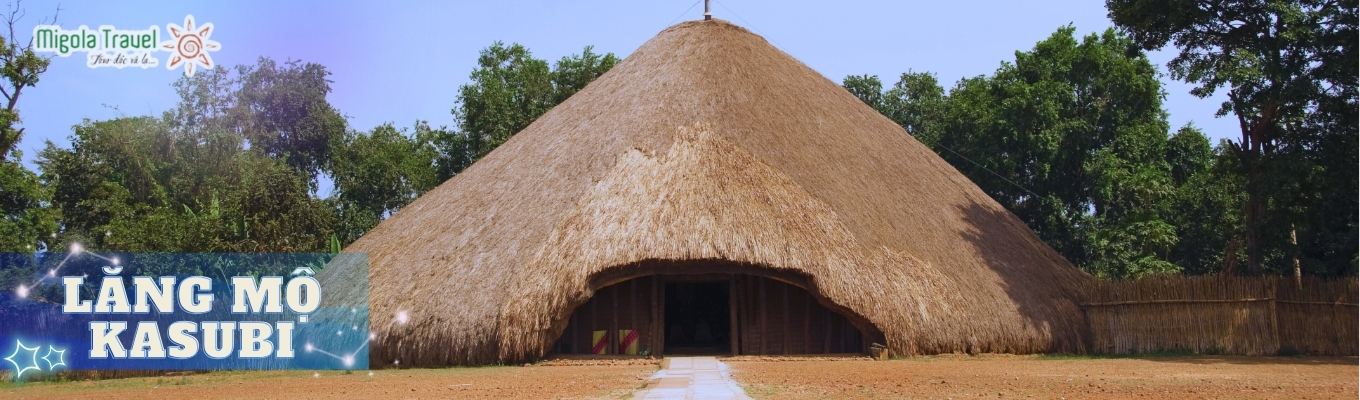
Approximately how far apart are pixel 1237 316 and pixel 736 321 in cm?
847

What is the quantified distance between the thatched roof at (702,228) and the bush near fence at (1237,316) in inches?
44.3

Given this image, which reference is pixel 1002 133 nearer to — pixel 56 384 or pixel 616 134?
pixel 616 134

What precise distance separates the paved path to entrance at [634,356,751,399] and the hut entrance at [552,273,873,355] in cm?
106

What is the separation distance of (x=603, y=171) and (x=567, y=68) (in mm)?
18329

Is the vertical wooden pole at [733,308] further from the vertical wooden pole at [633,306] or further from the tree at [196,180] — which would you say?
the tree at [196,180]

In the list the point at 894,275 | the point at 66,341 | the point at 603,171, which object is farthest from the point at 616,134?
the point at 66,341

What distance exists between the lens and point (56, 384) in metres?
16.8

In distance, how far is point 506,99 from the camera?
121ft

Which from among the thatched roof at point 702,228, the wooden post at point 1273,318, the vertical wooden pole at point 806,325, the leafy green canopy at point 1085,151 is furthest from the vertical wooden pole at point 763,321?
the leafy green canopy at point 1085,151

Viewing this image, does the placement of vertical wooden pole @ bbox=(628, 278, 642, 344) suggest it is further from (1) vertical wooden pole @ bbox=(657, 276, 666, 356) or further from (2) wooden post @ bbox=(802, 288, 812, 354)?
(2) wooden post @ bbox=(802, 288, 812, 354)

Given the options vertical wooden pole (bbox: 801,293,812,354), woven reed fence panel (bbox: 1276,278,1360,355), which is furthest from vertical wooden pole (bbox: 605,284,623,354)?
woven reed fence panel (bbox: 1276,278,1360,355)

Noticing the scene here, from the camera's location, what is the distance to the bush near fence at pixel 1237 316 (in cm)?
2005

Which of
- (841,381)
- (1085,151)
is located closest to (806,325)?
(841,381)
